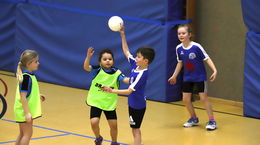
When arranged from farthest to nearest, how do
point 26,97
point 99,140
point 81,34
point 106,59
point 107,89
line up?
point 81,34 → point 99,140 → point 106,59 → point 107,89 → point 26,97

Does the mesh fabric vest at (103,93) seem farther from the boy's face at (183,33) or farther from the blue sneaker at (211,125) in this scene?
the blue sneaker at (211,125)

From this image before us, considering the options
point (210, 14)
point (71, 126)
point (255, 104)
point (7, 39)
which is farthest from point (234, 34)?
point (7, 39)

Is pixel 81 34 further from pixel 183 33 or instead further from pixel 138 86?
pixel 138 86

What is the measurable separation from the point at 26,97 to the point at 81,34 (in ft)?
17.8

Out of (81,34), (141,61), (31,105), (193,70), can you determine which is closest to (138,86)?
(141,61)

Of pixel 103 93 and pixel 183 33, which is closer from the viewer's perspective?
pixel 103 93

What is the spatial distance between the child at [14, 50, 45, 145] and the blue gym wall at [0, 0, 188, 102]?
4501mm

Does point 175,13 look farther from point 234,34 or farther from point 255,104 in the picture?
point 255,104

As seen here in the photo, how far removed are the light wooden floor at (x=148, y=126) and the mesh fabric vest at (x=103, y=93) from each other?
813 mm

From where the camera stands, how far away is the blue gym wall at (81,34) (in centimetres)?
1179

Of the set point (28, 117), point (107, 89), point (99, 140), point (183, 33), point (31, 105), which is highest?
point (183, 33)

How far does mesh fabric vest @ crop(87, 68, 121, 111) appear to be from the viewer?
8305mm

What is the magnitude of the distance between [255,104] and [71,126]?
324 centimetres

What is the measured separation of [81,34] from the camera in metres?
12.9
